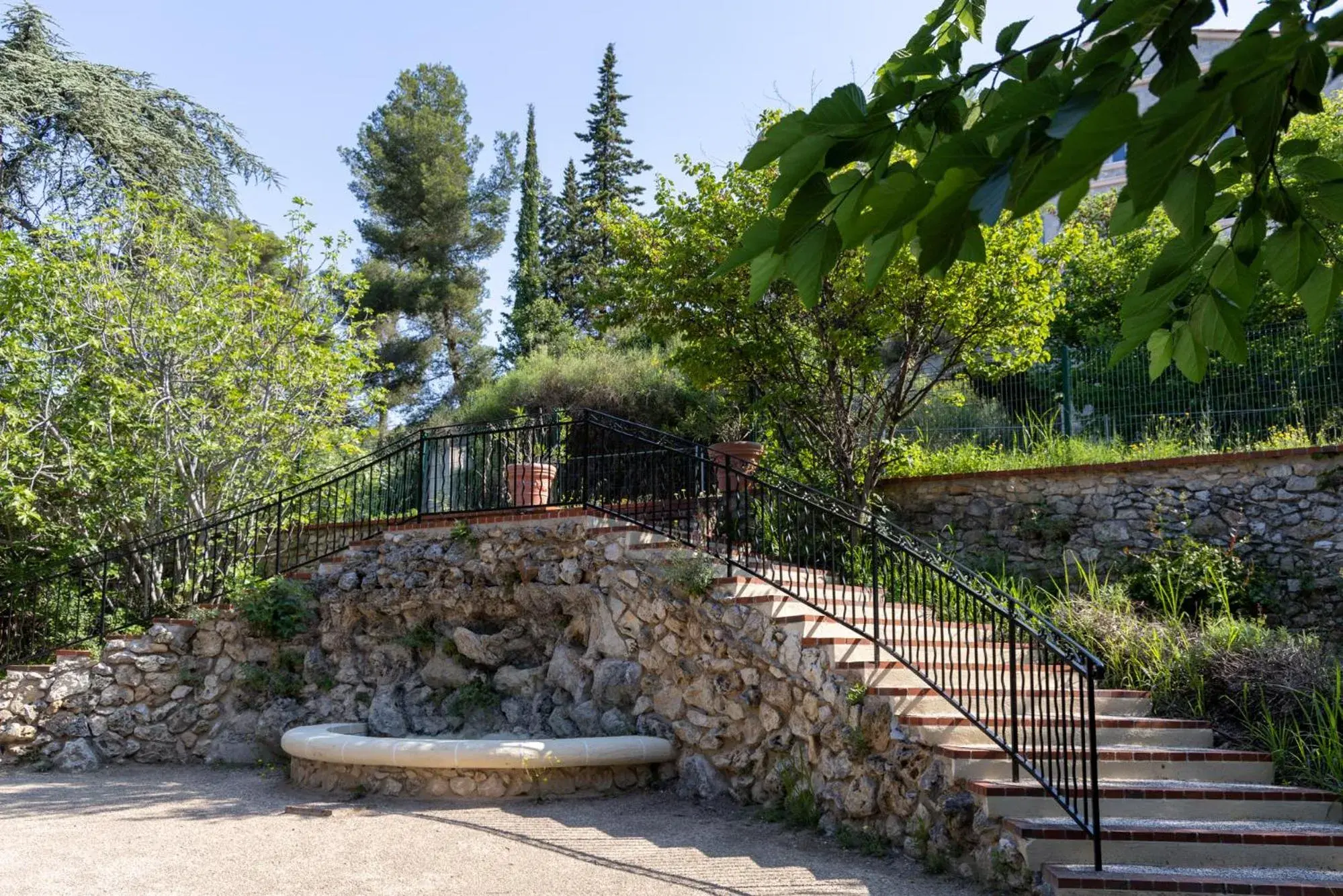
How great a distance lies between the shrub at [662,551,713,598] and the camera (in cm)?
771

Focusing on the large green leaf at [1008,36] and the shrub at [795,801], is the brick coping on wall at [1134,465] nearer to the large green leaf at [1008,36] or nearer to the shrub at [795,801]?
the shrub at [795,801]

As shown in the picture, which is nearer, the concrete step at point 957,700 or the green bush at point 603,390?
the concrete step at point 957,700

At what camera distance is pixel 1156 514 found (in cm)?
917

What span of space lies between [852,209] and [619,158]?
93.5ft

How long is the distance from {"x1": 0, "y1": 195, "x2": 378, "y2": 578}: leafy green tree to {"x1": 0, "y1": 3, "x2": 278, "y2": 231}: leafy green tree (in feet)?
12.0

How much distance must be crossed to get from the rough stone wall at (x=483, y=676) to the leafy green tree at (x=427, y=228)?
54.6 ft

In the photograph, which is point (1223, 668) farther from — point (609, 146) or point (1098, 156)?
point (609, 146)

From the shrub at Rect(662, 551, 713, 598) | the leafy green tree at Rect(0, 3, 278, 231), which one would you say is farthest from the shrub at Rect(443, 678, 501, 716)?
the leafy green tree at Rect(0, 3, 278, 231)

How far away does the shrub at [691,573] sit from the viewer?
771 centimetres

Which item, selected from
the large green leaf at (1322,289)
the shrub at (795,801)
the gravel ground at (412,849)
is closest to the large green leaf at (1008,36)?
the large green leaf at (1322,289)

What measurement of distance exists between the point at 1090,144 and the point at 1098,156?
2cm

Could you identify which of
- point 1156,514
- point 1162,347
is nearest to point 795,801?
point 1156,514

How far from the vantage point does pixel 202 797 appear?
7.96 meters

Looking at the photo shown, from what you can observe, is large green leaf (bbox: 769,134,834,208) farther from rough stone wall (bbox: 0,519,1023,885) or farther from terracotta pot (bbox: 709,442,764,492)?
terracotta pot (bbox: 709,442,764,492)
